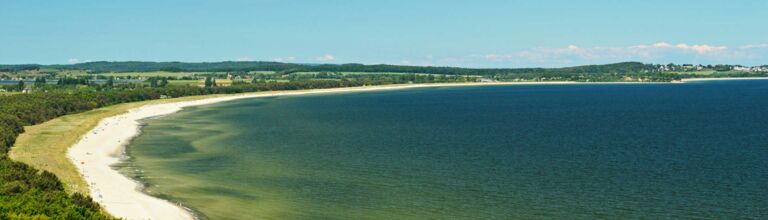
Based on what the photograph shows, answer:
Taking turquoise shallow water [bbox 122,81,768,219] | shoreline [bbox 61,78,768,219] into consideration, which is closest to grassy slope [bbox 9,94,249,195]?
shoreline [bbox 61,78,768,219]

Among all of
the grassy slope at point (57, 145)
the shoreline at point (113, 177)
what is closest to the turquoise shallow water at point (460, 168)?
the shoreline at point (113, 177)

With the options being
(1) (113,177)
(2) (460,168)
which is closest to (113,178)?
(1) (113,177)

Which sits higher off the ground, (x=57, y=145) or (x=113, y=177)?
(x=57, y=145)

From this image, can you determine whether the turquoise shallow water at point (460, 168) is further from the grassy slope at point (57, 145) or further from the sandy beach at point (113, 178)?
the grassy slope at point (57, 145)

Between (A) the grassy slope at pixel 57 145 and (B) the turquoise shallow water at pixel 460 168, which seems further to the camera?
(A) the grassy slope at pixel 57 145

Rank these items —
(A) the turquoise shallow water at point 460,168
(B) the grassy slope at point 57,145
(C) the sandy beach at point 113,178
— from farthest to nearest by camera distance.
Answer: (B) the grassy slope at point 57,145
(A) the turquoise shallow water at point 460,168
(C) the sandy beach at point 113,178

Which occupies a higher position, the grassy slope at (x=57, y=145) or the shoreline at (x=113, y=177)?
the grassy slope at (x=57, y=145)

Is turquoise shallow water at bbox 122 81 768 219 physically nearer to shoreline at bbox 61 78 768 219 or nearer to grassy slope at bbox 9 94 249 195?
shoreline at bbox 61 78 768 219

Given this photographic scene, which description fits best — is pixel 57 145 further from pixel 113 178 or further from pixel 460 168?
pixel 460 168
